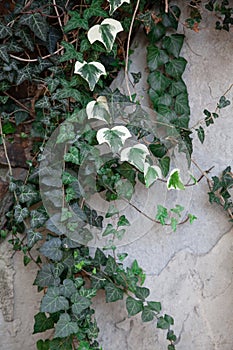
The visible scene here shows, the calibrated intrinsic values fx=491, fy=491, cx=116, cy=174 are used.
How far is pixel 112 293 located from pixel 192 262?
297mm

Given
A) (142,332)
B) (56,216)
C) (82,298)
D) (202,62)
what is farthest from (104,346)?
(202,62)

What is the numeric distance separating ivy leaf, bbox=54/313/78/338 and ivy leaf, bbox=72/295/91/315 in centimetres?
3

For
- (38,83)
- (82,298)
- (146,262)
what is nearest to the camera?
(82,298)

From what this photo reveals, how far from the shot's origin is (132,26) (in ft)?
4.88

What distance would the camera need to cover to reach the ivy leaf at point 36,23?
1.38 m

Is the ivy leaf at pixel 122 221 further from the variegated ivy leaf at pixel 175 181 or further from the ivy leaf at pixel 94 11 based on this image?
the ivy leaf at pixel 94 11

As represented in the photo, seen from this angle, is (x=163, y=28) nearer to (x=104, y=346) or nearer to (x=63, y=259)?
(x=63, y=259)

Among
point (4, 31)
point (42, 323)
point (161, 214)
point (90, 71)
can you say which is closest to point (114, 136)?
point (90, 71)

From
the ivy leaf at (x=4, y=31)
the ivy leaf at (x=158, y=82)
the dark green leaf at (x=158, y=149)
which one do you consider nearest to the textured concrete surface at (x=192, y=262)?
the ivy leaf at (x=158, y=82)

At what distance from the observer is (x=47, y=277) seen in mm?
1396

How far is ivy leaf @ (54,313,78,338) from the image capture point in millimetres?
1317

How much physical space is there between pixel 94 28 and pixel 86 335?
87 cm

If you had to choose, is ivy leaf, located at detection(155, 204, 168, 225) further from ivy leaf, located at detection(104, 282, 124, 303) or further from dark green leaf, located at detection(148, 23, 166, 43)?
dark green leaf, located at detection(148, 23, 166, 43)

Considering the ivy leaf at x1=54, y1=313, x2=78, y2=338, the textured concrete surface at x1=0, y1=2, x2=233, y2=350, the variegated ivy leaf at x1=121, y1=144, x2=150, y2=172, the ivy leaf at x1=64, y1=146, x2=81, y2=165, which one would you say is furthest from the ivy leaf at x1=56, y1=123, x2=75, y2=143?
the ivy leaf at x1=54, y1=313, x2=78, y2=338
